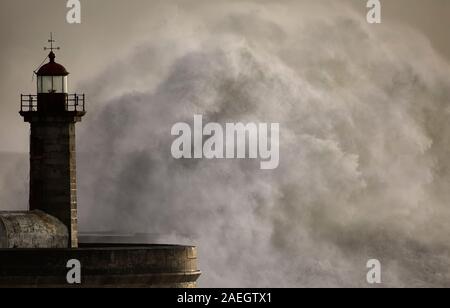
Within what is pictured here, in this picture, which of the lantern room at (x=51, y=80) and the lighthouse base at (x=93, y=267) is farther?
the lantern room at (x=51, y=80)

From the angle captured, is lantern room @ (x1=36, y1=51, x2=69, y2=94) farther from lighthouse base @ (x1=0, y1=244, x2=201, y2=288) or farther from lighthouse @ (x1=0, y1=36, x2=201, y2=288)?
lighthouse base @ (x1=0, y1=244, x2=201, y2=288)

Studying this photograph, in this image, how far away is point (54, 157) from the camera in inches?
1457

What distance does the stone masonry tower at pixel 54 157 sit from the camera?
121 ft

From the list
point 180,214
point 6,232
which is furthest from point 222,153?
point 6,232

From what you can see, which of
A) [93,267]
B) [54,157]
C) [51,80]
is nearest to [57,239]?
[54,157]

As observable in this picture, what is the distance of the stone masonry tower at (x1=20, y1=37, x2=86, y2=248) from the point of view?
36.9 meters

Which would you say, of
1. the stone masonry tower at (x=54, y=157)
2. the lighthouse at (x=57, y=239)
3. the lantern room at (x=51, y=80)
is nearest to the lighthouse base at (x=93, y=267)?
the lighthouse at (x=57, y=239)

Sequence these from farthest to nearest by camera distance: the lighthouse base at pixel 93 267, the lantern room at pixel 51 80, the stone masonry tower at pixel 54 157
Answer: the lantern room at pixel 51 80 < the stone masonry tower at pixel 54 157 < the lighthouse base at pixel 93 267

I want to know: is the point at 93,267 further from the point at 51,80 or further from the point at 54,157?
the point at 51,80

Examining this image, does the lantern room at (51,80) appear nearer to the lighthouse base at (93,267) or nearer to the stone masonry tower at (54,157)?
the stone masonry tower at (54,157)

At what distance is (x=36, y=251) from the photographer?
→ 33.4m

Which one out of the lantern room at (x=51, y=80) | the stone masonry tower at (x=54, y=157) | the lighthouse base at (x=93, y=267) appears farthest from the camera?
the lantern room at (x=51, y=80)

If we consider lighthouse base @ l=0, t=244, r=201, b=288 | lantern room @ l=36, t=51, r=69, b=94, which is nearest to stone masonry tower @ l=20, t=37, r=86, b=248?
lantern room @ l=36, t=51, r=69, b=94
